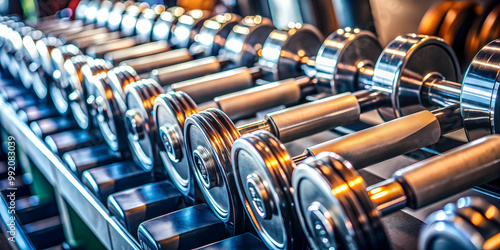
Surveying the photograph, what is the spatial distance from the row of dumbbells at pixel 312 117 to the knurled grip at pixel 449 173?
0.10 m

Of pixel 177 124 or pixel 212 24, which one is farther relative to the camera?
pixel 212 24

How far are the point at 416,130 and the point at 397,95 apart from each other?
14 cm

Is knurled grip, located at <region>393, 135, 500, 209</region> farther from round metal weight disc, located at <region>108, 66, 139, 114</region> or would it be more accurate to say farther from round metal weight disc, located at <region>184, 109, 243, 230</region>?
round metal weight disc, located at <region>108, 66, 139, 114</region>

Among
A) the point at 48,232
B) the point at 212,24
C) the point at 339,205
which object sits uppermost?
the point at 212,24

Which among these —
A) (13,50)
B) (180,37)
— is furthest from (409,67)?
(13,50)

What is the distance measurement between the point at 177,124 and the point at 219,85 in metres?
0.24

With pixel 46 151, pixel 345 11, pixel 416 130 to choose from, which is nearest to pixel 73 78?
pixel 46 151

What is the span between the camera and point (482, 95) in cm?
59

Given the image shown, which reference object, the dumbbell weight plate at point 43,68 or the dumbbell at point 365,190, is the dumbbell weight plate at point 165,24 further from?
the dumbbell at point 365,190

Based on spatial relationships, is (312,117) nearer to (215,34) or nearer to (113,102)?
(113,102)

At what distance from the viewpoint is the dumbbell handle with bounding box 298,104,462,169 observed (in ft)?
1.87

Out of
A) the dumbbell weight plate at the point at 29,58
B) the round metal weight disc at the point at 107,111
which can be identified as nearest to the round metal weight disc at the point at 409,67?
the round metal weight disc at the point at 107,111

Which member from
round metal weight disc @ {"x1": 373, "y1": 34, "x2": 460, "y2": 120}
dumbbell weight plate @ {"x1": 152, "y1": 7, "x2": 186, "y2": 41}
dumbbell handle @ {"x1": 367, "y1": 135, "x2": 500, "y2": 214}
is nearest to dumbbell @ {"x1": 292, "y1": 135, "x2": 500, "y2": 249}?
dumbbell handle @ {"x1": 367, "y1": 135, "x2": 500, "y2": 214}

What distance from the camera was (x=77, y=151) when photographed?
3.14ft
